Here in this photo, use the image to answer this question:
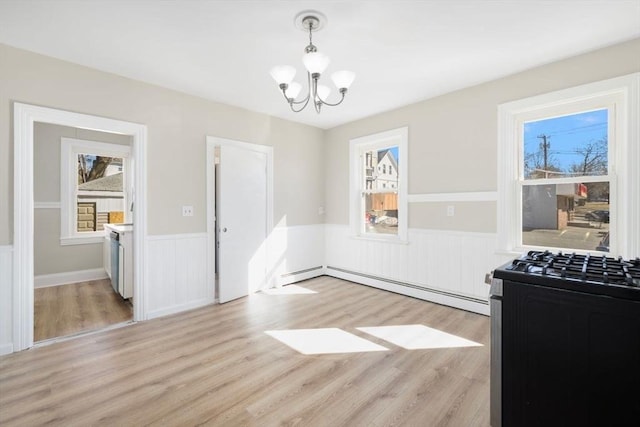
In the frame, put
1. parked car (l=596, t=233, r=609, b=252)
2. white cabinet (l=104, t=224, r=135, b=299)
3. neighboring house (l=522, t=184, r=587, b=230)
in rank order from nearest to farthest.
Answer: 1. parked car (l=596, t=233, r=609, b=252)
2. neighboring house (l=522, t=184, r=587, b=230)
3. white cabinet (l=104, t=224, r=135, b=299)

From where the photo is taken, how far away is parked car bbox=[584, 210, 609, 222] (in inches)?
103

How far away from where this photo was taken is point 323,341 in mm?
2662

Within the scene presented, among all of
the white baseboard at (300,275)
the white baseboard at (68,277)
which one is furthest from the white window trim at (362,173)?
the white baseboard at (68,277)

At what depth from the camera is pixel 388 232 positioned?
171 inches

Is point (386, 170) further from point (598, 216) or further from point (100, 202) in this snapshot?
point (100, 202)

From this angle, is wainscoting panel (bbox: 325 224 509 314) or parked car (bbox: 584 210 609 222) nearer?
parked car (bbox: 584 210 609 222)

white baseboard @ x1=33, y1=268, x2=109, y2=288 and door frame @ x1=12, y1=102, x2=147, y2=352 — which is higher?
door frame @ x1=12, y1=102, x2=147, y2=352

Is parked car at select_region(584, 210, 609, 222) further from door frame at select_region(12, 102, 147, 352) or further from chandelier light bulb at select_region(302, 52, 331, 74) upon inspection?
door frame at select_region(12, 102, 147, 352)

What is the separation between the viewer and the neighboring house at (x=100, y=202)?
16.1ft

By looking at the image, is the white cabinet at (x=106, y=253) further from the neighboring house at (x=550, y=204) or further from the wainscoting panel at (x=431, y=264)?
the neighboring house at (x=550, y=204)

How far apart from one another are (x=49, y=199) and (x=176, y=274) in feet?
9.43

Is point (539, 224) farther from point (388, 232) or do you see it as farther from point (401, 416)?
point (401, 416)

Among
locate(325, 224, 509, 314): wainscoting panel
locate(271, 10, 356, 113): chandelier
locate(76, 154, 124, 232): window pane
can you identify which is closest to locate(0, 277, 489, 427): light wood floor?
locate(325, 224, 509, 314): wainscoting panel

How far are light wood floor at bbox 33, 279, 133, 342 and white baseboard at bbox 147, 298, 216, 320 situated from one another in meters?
0.27
